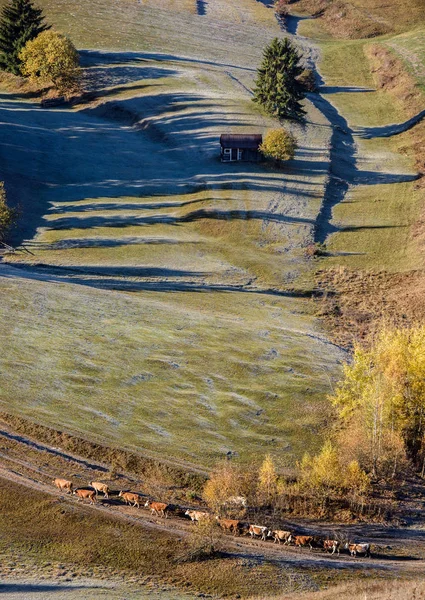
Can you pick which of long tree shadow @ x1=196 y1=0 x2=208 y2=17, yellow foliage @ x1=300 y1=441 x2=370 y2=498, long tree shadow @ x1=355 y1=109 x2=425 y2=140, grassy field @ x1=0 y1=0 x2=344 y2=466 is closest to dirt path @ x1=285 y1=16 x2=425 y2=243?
long tree shadow @ x1=355 y1=109 x2=425 y2=140

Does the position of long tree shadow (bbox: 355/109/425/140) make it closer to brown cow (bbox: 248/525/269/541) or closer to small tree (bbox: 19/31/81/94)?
small tree (bbox: 19/31/81/94)

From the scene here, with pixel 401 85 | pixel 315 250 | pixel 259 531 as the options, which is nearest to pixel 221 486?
pixel 259 531

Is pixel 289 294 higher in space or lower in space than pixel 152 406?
higher

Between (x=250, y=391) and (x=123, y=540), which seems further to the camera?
(x=250, y=391)

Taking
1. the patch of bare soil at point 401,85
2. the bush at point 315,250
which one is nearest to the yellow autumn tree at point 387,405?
the bush at point 315,250

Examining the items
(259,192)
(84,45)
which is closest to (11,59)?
(84,45)

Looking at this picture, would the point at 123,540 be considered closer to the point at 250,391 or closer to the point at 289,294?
the point at 250,391
